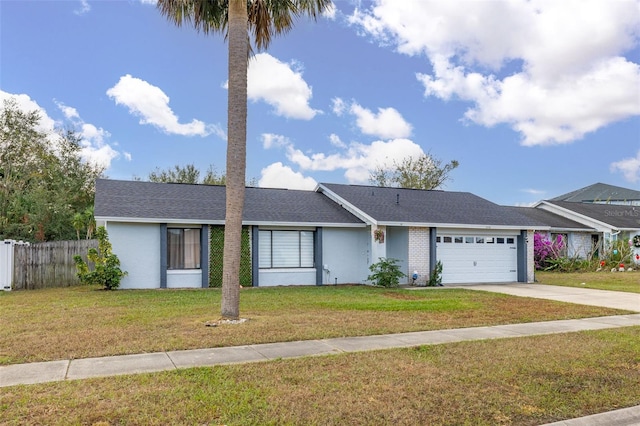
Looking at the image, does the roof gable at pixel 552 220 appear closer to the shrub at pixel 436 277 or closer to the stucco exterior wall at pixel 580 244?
the stucco exterior wall at pixel 580 244

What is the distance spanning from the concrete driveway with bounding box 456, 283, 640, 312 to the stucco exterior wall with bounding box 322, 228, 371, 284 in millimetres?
4909

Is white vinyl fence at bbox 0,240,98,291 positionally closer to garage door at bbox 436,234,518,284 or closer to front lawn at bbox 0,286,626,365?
front lawn at bbox 0,286,626,365

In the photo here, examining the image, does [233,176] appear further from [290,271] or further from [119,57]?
[119,57]

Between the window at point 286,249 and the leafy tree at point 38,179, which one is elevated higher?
the leafy tree at point 38,179

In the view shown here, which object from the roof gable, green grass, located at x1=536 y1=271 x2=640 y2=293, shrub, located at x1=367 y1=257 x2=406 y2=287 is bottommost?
green grass, located at x1=536 y1=271 x2=640 y2=293

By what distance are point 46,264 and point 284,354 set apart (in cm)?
1454

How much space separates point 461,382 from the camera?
5.77m

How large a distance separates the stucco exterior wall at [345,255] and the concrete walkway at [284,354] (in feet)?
32.1

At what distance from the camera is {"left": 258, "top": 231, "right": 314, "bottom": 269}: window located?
18297 mm

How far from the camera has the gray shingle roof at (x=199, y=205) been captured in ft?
54.9

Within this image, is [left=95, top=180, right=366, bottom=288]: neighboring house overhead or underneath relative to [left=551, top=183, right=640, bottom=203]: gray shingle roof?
underneath

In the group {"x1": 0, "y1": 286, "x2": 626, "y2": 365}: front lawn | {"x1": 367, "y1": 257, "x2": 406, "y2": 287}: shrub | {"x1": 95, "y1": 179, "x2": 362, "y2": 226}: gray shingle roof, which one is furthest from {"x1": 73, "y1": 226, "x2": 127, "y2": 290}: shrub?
{"x1": 367, "y1": 257, "x2": 406, "y2": 287}: shrub

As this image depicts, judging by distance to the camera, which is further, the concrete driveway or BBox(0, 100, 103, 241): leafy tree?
BBox(0, 100, 103, 241): leafy tree

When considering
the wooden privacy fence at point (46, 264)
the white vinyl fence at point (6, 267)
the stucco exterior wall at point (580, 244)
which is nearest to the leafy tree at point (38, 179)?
the wooden privacy fence at point (46, 264)
